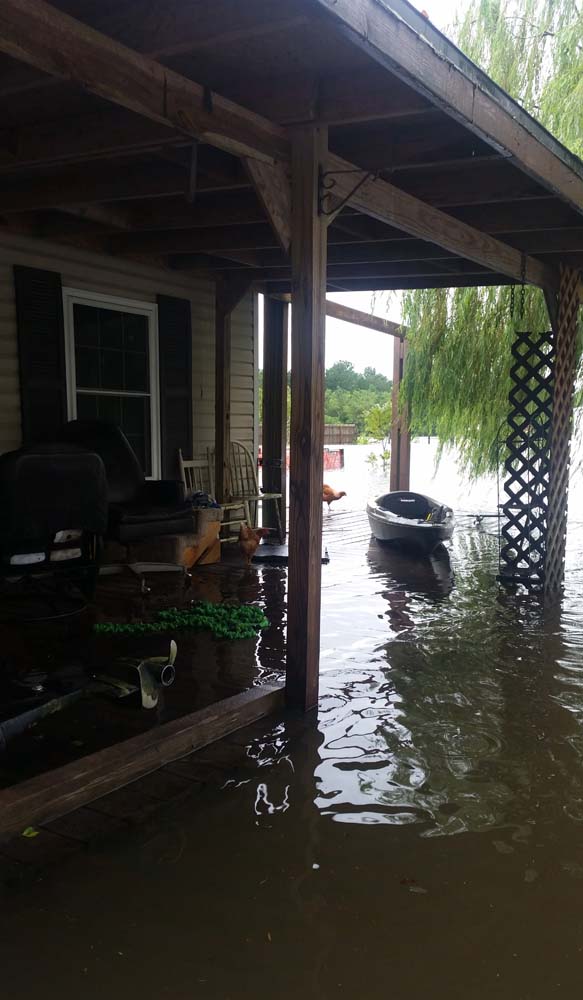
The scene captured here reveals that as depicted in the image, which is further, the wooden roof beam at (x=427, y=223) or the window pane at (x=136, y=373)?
the window pane at (x=136, y=373)

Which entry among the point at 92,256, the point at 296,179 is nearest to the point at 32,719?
the point at 296,179

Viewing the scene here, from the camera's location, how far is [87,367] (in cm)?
661

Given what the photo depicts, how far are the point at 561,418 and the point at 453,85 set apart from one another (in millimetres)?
3994

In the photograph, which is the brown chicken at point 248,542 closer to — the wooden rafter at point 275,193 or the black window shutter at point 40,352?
the black window shutter at point 40,352

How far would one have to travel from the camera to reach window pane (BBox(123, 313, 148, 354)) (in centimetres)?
700

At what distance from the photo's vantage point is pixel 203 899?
228cm

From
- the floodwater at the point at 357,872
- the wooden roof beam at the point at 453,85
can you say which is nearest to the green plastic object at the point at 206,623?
the floodwater at the point at 357,872

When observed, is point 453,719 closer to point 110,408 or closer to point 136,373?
point 110,408

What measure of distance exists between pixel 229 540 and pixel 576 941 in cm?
606

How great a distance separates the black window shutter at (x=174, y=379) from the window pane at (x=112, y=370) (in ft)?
1.60

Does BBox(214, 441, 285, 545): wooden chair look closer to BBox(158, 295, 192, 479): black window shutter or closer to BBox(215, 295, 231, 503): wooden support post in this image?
BBox(215, 295, 231, 503): wooden support post

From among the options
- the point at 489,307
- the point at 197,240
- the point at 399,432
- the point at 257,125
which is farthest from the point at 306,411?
the point at 399,432

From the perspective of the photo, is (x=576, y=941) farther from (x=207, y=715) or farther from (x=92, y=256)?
(x=92, y=256)

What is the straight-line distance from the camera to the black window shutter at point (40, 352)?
5.94 metres
